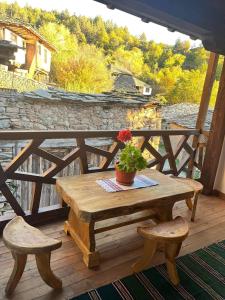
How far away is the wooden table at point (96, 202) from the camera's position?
1.70 m

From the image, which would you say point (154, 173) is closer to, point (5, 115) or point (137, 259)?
point (137, 259)

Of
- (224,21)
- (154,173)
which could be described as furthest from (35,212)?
(224,21)

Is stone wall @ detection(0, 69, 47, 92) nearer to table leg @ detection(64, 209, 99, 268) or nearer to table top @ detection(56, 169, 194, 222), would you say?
table top @ detection(56, 169, 194, 222)

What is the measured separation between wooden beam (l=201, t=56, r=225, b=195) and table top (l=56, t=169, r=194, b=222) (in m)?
1.48

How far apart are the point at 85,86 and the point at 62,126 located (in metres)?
1.36

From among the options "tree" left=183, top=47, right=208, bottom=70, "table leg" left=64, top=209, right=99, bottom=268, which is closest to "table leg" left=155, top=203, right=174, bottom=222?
"table leg" left=64, top=209, right=99, bottom=268

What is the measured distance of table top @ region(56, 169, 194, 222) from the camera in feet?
5.53

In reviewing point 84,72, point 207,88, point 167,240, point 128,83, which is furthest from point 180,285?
point 128,83

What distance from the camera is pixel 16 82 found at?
175 inches

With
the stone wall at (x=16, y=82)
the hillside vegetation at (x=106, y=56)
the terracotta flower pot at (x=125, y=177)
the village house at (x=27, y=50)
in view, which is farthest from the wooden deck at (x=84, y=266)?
the hillside vegetation at (x=106, y=56)

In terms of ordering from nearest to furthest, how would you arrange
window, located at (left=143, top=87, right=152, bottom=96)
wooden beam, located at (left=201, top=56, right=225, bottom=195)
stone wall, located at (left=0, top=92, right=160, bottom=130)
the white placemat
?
the white placemat
wooden beam, located at (left=201, top=56, right=225, bottom=195)
stone wall, located at (left=0, top=92, right=160, bottom=130)
window, located at (left=143, top=87, right=152, bottom=96)

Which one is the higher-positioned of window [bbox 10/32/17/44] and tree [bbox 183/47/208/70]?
tree [bbox 183/47/208/70]

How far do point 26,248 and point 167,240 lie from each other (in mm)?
936

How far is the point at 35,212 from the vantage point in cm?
235
